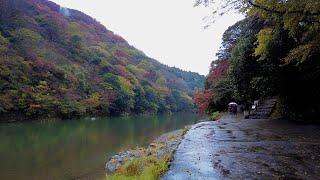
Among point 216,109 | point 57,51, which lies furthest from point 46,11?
point 216,109

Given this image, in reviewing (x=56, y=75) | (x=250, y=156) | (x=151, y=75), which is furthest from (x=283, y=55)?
(x=151, y=75)

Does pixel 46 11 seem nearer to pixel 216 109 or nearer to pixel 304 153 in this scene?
pixel 216 109

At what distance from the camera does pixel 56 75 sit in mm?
55312

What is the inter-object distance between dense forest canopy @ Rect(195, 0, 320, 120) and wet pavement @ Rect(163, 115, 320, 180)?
2.31m

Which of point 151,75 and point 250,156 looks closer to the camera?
point 250,156

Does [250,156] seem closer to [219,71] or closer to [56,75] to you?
[219,71]

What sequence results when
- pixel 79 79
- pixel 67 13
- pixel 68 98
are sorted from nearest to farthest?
1. pixel 68 98
2. pixel 79 79
3. pixel 67 13

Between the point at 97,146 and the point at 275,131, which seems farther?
the point at 97,146

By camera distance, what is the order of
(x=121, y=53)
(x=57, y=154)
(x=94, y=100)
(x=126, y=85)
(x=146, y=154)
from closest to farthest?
(x=146, y=154)
(x=57, y=154)
(x=94, y=100)
(x=126, y=85)
(x=121, y=53)

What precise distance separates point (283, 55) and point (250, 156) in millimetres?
7727

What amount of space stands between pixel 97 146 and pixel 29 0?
199 ft

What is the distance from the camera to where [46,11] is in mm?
79812

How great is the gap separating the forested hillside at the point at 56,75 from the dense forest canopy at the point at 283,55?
31.6m

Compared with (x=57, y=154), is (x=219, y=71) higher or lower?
higher
